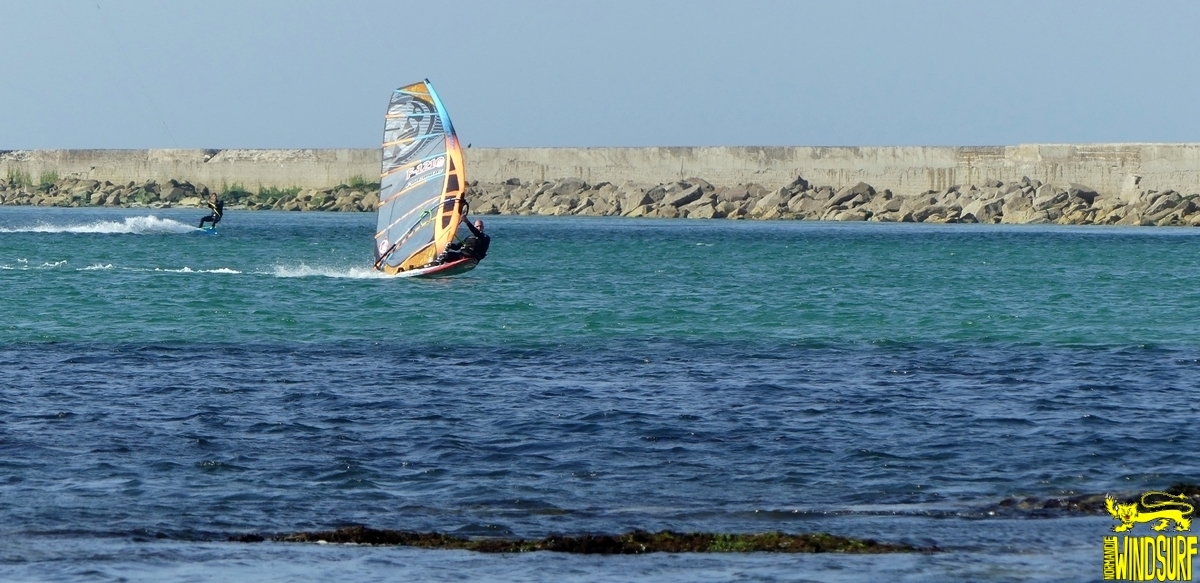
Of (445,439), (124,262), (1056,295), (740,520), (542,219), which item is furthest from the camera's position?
(542,219)

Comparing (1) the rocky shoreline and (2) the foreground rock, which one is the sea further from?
→ (1) the rocky shoreline

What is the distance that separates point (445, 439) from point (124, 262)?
25.0m

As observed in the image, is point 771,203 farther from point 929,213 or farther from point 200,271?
point 200,271

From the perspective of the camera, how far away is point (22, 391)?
13680 millimetres

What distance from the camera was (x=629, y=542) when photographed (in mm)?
8211

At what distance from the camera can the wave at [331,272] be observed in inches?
1185

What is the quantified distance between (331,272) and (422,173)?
5.30 meters

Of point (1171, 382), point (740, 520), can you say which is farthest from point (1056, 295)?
point (740, 520)

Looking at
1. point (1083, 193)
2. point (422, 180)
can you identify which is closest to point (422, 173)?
point (422, 180)

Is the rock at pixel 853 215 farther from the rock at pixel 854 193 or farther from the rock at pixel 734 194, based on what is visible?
the rock at pixel 734 194

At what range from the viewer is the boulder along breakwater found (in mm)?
62125

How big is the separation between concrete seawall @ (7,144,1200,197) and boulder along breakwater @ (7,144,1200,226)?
6 centimetres

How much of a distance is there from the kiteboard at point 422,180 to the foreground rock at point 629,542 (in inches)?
727

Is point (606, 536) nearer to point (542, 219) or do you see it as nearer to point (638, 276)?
point (638, 276)
